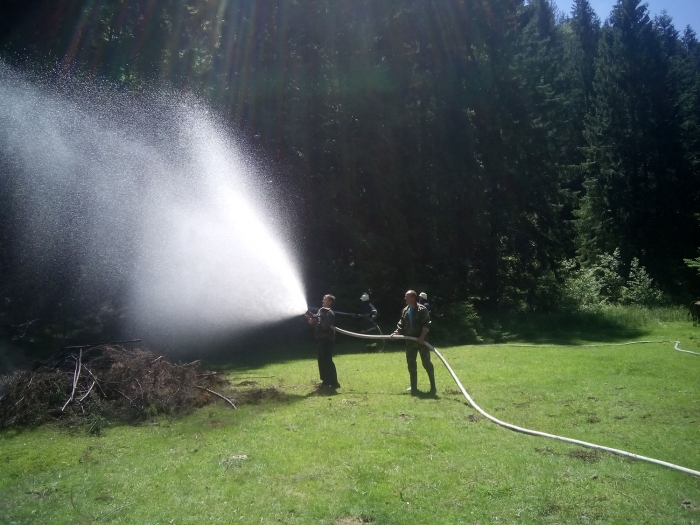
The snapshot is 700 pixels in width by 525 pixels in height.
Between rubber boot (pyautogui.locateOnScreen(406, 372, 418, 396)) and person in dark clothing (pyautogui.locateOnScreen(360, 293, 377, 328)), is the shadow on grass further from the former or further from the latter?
rubber boot (pyautogui.locateOnScreen(406, 372, 418, 396))

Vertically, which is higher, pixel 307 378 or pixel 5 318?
pixel 5 318

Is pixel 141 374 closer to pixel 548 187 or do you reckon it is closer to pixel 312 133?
pixel 312 133

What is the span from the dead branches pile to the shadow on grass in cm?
1420

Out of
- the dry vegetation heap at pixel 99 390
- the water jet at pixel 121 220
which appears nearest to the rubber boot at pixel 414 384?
the dry vegetation heap at pixel 99 390

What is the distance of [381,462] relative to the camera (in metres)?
7.49

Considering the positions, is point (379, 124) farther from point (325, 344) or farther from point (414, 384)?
point (414, 384)

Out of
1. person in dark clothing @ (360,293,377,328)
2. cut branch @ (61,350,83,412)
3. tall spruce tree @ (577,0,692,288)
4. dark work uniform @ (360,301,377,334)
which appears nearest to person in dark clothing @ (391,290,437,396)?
person in dark clothing @ (360,293,377,328)

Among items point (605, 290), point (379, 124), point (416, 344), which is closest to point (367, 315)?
point (416, 344)

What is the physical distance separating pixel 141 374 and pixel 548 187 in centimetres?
2724

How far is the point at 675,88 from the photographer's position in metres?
46.0

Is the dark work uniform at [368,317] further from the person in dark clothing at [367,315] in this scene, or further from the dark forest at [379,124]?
the dark forest at [379,124]

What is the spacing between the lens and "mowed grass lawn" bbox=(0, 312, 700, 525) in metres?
6.12

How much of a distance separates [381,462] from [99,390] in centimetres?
561

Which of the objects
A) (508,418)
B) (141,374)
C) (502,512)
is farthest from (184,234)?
(502,512)
